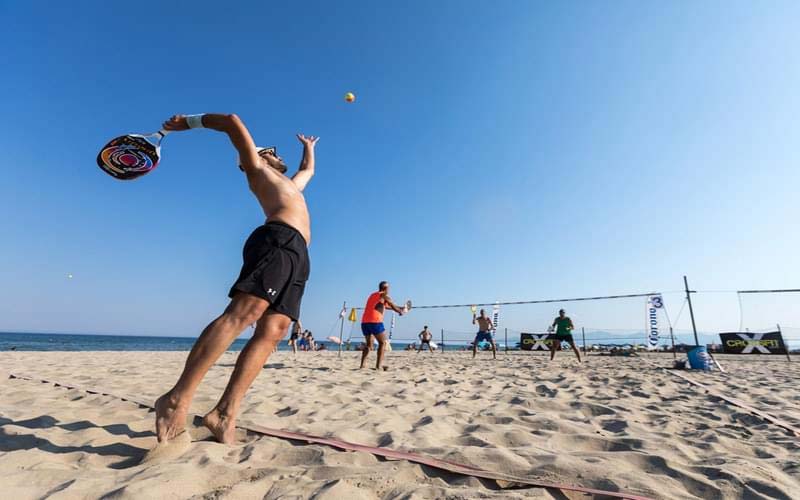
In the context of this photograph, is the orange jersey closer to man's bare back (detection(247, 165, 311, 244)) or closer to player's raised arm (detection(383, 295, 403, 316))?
player's raised arm (detection(383, 295, 403, 316))

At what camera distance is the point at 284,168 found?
2.73 meters

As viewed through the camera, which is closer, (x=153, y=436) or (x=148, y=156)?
(x=153, y=436)

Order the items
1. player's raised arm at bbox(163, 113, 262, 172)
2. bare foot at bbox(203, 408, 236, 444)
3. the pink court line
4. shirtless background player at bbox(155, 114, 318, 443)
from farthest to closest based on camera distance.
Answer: player's raised arm at bbox(163, 113, 262, 172) < bare foot at bbox(203, 408, 236, 444) < shirtless background player at bbox(155, 114, 318, 443) < the pink court line

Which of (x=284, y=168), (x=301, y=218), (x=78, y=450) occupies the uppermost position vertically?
(x=284, y=168)

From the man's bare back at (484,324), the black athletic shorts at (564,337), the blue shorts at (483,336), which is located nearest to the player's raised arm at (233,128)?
the black athletic shorts at (564,337)

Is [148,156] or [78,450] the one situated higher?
[148,156]

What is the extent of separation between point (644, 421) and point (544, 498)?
1.83 metres

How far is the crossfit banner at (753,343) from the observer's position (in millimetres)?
12844

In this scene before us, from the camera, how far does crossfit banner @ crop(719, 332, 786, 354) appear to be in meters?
12.8

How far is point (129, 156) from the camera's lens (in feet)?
8.66

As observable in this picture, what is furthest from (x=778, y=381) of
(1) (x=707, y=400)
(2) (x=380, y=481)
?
(2) (x=380, y=481)

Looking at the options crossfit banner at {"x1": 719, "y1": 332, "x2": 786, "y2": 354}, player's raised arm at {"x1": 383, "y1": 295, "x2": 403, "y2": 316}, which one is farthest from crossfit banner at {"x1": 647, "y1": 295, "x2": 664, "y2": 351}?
player's raised arm at {"x1": 383, "y1": 295, "x2": 403, "y2": 316}

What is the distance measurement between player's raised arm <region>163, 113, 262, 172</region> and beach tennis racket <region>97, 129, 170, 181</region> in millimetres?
421

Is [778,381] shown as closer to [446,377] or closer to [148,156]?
[446,377]
